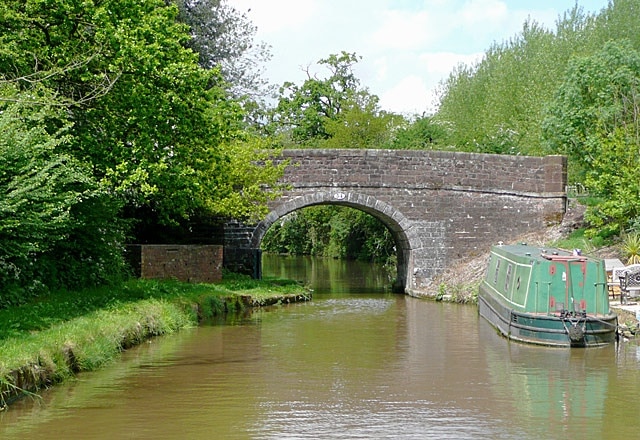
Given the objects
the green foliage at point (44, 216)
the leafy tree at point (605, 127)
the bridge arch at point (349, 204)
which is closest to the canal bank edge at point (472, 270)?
the leafy tree at point (605, 127)

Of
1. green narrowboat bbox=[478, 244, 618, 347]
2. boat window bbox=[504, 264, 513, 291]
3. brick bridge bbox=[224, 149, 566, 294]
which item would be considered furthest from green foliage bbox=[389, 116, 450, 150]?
green narrowboat bbox=[478, 244, 618, 347]

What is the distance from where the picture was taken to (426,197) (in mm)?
21656

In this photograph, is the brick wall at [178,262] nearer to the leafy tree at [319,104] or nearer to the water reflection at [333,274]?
the water reflection at [333,274]

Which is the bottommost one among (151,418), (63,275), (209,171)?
(151,418)

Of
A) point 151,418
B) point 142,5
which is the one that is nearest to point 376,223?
point 142,5

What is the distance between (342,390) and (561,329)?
431cm

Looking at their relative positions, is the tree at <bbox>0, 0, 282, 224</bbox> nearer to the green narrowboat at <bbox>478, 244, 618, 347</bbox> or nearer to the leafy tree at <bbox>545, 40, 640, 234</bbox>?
the green narrowboat at <bbox>478, 244, 618, 347</bbox>

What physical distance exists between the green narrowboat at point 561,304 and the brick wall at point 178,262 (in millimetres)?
6743

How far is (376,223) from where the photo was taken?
3553 cm

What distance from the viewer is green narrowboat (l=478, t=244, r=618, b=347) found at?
1313 cm

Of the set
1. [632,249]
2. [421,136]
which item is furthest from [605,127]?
[421,136]

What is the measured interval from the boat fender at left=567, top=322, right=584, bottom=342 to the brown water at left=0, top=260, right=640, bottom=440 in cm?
24

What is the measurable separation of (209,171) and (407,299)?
218 inches

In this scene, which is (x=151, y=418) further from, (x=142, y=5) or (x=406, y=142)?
(x=406, y=142)
